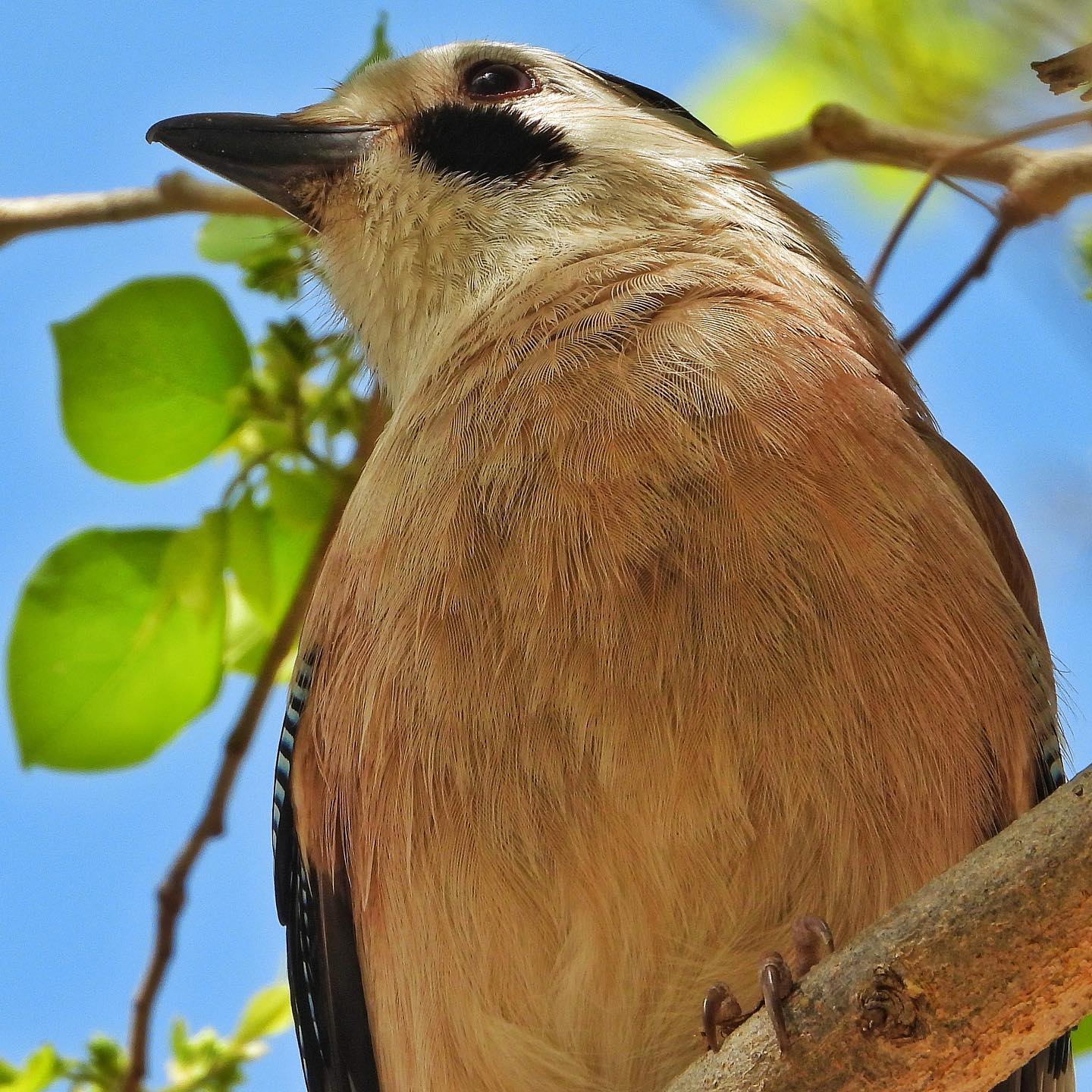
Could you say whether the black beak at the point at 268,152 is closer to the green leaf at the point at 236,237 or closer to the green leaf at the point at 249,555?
the green leaf at the point at 236,237

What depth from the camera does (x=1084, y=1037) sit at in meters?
4.14

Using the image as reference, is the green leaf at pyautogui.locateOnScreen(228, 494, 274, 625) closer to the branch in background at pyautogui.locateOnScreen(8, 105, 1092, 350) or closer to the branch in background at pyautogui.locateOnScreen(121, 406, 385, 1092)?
the branch in background at pyautogui.locateOnScreen(121, 406, 385, 1092)

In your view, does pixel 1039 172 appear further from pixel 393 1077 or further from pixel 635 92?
pixel 393 1077

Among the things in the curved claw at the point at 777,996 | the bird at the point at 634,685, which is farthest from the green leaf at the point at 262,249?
the curved claw at the point at 777,996

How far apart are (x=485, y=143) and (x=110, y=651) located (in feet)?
6.39

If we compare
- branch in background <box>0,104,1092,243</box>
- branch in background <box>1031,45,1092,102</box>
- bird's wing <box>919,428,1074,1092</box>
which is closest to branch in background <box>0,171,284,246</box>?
branch in background <box>0,104,1092,243</box>

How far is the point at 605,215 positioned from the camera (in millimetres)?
4375

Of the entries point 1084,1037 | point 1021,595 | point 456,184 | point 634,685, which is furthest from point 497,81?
point 1084,1037

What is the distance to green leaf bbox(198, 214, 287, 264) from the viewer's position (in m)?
5.20

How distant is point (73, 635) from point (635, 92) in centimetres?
267

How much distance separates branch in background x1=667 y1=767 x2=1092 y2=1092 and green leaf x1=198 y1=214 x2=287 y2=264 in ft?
11.6

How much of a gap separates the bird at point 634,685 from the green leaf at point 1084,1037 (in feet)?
0.80

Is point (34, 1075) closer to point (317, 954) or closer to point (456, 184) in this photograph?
point (317, 954)

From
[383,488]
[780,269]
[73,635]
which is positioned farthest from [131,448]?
[780,269]
